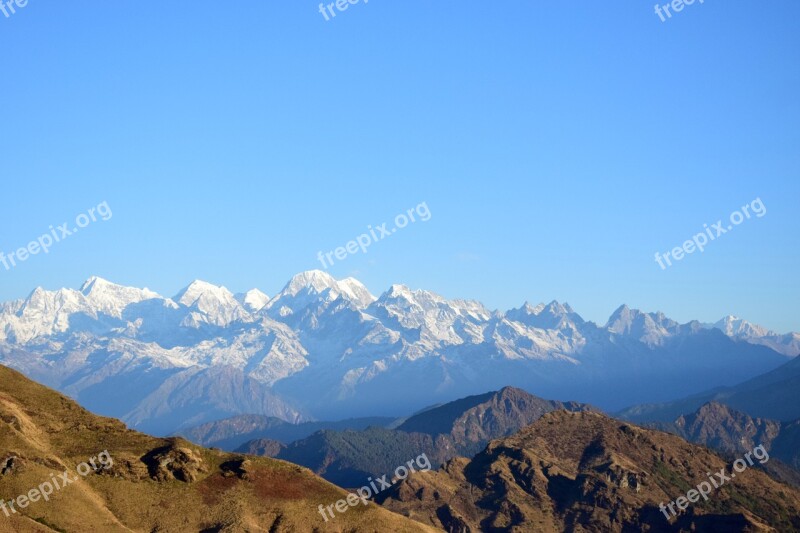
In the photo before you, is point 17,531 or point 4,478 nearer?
point 17,531

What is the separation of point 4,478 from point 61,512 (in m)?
14.0

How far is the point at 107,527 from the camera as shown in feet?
630

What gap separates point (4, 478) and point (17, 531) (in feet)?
66.0

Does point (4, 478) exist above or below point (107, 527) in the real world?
above

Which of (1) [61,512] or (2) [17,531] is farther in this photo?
(1) [61,512]

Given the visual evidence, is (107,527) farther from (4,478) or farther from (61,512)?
(4,478)

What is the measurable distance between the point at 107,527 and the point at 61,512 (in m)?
9.51

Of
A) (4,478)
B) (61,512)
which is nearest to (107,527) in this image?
(61,512)

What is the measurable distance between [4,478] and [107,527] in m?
23.2

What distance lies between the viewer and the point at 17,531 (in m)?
176

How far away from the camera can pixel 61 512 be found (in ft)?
625

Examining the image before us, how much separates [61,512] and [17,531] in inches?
587
